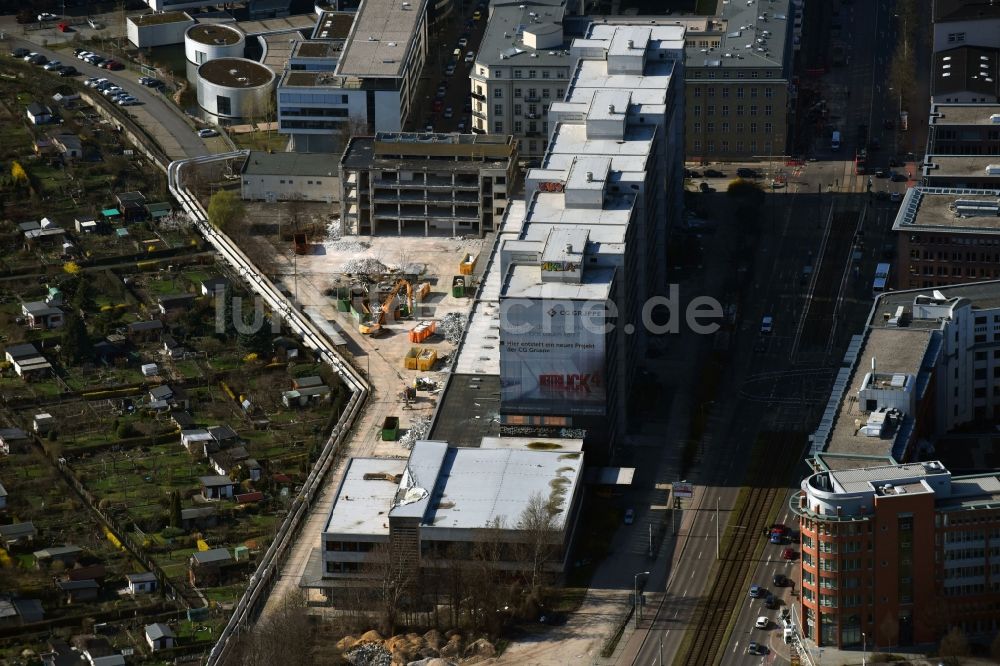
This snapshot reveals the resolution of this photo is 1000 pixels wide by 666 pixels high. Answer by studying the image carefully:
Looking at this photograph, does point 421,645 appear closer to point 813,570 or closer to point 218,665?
point 218,665

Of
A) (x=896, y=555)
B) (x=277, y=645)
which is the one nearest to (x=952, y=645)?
(x=896, y=555)

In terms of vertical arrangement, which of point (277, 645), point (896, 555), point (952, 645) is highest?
point (896, 555)

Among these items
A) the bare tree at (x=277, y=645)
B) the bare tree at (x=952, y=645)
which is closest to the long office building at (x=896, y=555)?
the bare tree at (x=952, y=645)

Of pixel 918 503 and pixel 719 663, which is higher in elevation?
pixel 918 503

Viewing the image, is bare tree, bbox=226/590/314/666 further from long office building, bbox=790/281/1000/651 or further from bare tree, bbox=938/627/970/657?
bare tree, bbox=938/627/970/657

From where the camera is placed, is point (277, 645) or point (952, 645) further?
point (277, 645)

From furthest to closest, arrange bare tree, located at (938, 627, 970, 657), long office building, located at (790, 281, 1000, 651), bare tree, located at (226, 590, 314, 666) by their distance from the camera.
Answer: bare tree, located at (226, 590, 314, 666)
bare tree, located at (938, 627, 970, 657)
long office building, located at (790, 281, 1000, 651)

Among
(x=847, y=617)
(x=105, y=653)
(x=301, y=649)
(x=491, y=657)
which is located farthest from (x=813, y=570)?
(x=105, y=653)

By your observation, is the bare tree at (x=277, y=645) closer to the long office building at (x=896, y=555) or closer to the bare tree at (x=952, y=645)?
the long office building at (x=896, y=555)

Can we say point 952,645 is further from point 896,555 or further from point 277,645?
point 277,645

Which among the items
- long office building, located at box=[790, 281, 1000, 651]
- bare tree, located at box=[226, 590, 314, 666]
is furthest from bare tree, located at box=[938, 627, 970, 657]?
bare tree, located at box=[226, 590, 314, 666]

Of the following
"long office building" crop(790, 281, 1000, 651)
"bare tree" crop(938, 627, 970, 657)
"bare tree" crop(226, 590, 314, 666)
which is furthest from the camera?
"bare tree" crop(226, 590, 314, 666)
